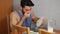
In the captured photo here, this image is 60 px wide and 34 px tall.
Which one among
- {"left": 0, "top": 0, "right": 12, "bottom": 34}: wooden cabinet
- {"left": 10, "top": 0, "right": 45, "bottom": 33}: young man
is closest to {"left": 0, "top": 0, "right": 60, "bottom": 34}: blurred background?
{"left": 0, "top": 0, "right": 12, "bottom": 34}: wooden cabinet

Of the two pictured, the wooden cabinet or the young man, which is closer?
the young man

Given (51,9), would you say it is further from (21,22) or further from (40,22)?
(21,22)

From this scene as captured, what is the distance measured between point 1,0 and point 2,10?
0.60ft

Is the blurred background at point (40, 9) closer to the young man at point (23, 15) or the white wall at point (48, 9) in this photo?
the white wall at point (48, 9)

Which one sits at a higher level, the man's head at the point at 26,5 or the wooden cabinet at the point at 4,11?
the man's head at the point at 26,5

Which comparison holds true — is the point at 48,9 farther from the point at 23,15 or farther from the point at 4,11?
the point at 4,11

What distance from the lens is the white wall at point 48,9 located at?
2441 millimetres

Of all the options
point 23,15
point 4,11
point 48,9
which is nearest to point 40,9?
point 48,9

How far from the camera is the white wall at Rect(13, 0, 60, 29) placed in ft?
8.01

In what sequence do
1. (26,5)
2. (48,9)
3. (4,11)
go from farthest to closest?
(4,11), (48,9), (26,5)

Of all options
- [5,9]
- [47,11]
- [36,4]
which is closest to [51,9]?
[47,11]

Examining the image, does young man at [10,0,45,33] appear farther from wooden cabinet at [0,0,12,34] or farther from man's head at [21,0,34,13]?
wooden cabinet at [0,0,12,34]

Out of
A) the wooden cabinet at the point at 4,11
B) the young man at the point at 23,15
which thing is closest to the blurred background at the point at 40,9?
the wooden cabinet at the point at 4,11

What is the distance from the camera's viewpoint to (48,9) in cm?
253
